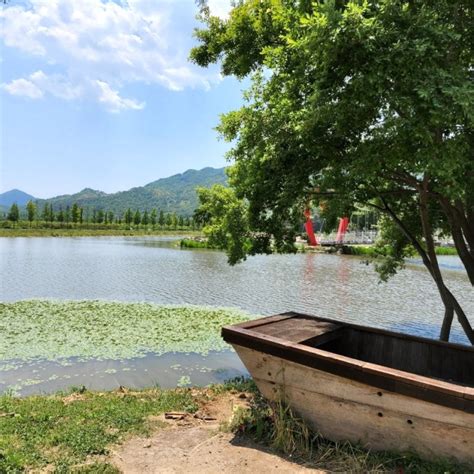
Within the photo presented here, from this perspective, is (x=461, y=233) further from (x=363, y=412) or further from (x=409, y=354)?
(x=363, y=412)

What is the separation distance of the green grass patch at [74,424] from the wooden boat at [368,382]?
163cm

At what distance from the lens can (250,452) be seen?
413 cm

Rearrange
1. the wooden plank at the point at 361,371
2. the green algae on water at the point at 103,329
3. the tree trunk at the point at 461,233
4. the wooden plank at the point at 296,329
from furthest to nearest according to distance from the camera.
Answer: the green algae on water at the point at 103,329, the tree trunk at the point at 461,233, the wooden plank at the point at 296,329, the wooden plank at the point at 361,371

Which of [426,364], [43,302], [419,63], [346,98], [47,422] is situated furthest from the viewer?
[43,302]

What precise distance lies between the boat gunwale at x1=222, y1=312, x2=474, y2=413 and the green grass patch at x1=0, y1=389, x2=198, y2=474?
61.8 inches

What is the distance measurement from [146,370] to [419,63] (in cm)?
703

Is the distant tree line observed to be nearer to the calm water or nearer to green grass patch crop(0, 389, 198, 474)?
the calm water

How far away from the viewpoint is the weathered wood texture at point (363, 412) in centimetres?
349

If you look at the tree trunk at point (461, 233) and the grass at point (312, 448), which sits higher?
the tree trunk at point (461, 233)

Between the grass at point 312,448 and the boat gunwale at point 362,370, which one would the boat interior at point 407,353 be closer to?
the boat gunwale at point 362,370

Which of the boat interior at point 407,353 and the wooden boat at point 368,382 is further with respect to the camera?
the boat interior at point 407,353

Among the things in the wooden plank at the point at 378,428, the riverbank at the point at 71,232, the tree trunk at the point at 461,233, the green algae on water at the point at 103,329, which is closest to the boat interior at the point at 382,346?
the wooden plank at the point at 378,428

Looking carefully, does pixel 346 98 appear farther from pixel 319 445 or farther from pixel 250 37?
pixel 250 37

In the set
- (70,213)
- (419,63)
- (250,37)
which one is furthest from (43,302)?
(70,213)
